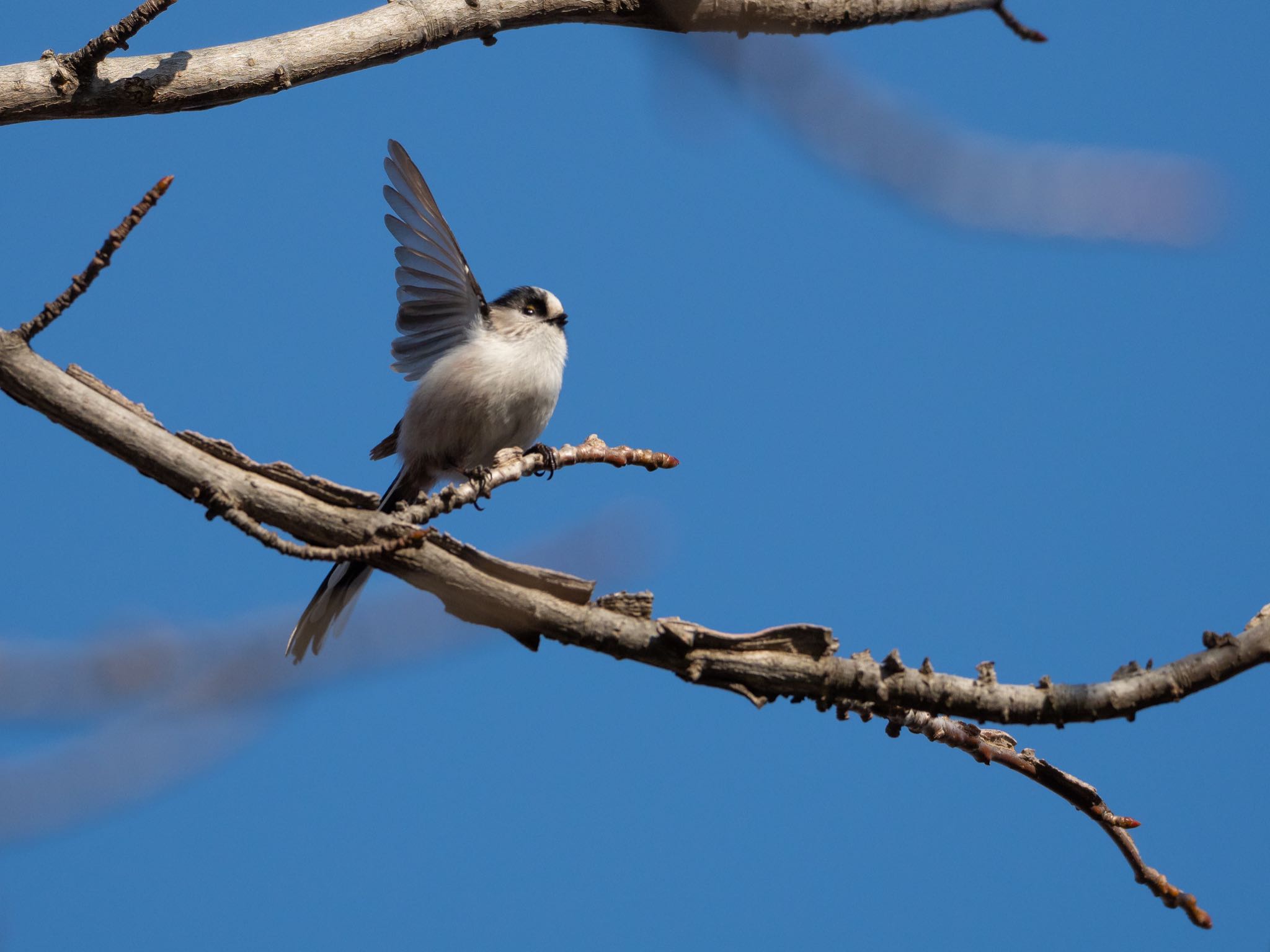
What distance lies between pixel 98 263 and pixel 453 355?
2568 mm

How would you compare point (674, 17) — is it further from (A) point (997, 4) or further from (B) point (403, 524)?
(B) point (403, 524)

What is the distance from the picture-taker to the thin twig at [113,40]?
2418 millimetres

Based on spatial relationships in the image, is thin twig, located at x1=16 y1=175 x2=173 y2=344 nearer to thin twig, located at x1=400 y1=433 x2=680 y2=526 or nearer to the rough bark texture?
the rough bark texture

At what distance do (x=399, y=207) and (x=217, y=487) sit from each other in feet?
8.08

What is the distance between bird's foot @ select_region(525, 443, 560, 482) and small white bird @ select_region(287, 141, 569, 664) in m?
0.03

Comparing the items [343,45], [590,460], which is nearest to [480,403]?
[590,460]

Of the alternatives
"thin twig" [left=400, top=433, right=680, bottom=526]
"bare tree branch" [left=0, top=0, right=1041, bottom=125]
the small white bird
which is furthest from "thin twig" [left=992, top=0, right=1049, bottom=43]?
the small white bird

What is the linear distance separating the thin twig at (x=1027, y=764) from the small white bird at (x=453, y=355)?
2.09 m

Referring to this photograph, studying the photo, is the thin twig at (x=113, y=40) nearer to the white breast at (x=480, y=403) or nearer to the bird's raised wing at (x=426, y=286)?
the bird's raised wing at (x=426, y=286)

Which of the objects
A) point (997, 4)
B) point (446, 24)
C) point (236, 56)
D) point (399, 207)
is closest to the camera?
point (997, 4)

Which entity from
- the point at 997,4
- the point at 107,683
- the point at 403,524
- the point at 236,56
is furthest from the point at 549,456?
the point at 107,683

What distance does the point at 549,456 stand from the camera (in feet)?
11.4

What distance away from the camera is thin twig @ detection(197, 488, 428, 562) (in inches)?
84.6

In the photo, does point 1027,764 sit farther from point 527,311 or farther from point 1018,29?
point 527,311
